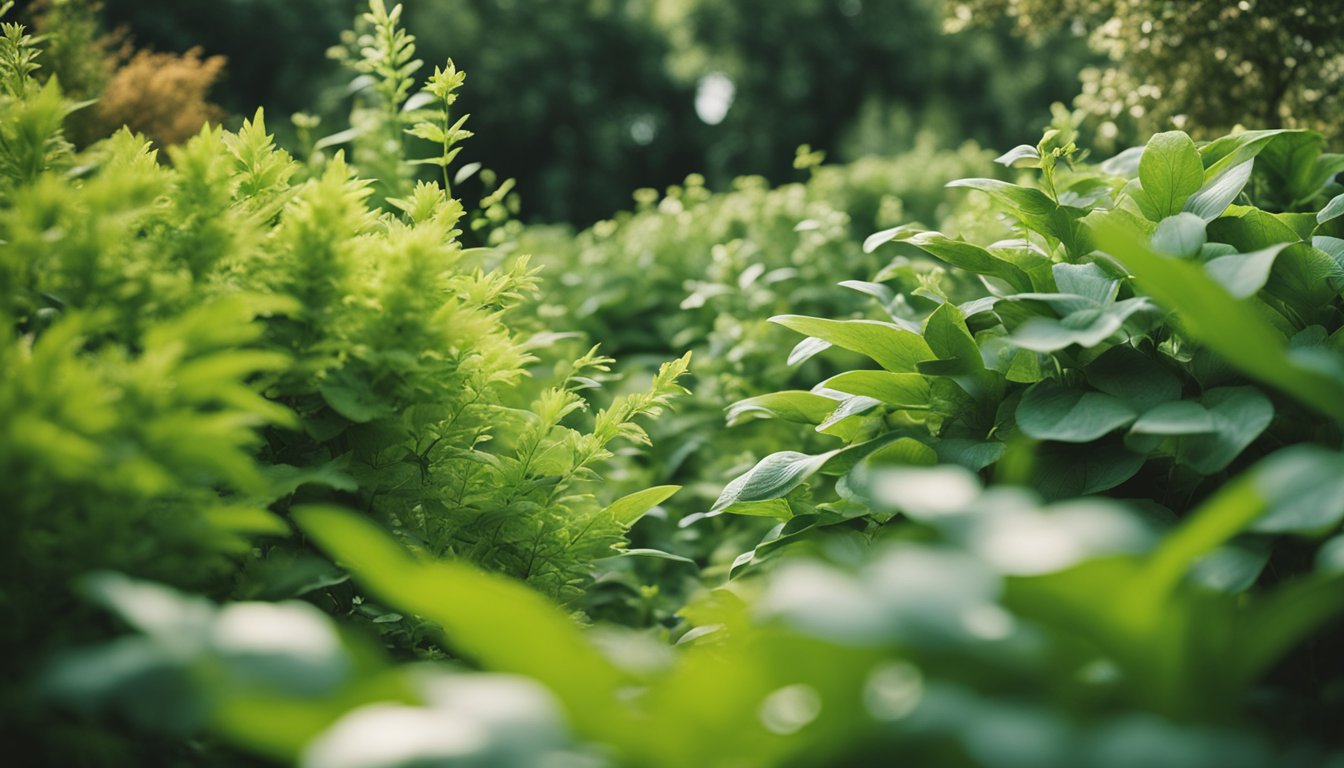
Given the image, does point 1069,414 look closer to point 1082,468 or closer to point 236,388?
point 1082,468

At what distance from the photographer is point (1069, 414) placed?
140 cm

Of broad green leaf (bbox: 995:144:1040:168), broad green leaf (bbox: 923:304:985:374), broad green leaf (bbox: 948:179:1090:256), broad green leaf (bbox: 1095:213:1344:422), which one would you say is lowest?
broad green leaf (bbox: 1095:213:1344:422)

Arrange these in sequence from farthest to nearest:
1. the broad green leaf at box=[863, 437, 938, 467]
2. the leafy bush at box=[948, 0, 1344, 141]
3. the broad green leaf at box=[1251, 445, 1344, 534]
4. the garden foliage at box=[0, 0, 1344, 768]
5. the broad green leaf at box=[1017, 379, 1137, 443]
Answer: the leafy bush at box=[948, 0, 1344, 141] < the broad green leaf at box=[863, 437, 938, 467] < the broad green leaf at box=[1017, 379, 1137, 443] < the broad green leaf at box=[1251, 445, 1344, 534] < the garden foliage at box=[0, 0, 1344, 768]

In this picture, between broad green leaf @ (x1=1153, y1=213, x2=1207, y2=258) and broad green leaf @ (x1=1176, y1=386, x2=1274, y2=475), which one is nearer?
broad green leaf @ (x1=1176, y1=386, x2=1274, y2=475)

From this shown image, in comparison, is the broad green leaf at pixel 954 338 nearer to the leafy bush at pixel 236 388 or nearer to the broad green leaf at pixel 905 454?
the broad green leaf at pixel 905 454

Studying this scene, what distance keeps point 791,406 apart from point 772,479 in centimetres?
25

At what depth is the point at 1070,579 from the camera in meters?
0.77

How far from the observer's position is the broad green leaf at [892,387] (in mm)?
1674

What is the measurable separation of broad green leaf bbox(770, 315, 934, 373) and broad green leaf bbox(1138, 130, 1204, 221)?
1.84ft

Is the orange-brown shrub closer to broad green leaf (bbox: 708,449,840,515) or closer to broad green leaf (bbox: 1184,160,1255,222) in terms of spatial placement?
broad green leaf (bbox: 708,449,840,515)

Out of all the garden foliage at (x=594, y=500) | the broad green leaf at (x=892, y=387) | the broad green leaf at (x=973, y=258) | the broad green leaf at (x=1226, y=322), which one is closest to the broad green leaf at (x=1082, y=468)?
the garden foliage at (x=594, y=500)

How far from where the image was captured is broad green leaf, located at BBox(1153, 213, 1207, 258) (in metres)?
1.45

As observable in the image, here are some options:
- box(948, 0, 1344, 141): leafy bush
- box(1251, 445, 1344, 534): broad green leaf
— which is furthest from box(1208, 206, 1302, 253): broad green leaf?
box(948, 0, 1344, 141): leafy bush

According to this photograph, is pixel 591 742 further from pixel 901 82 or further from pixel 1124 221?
pixel 901 82
